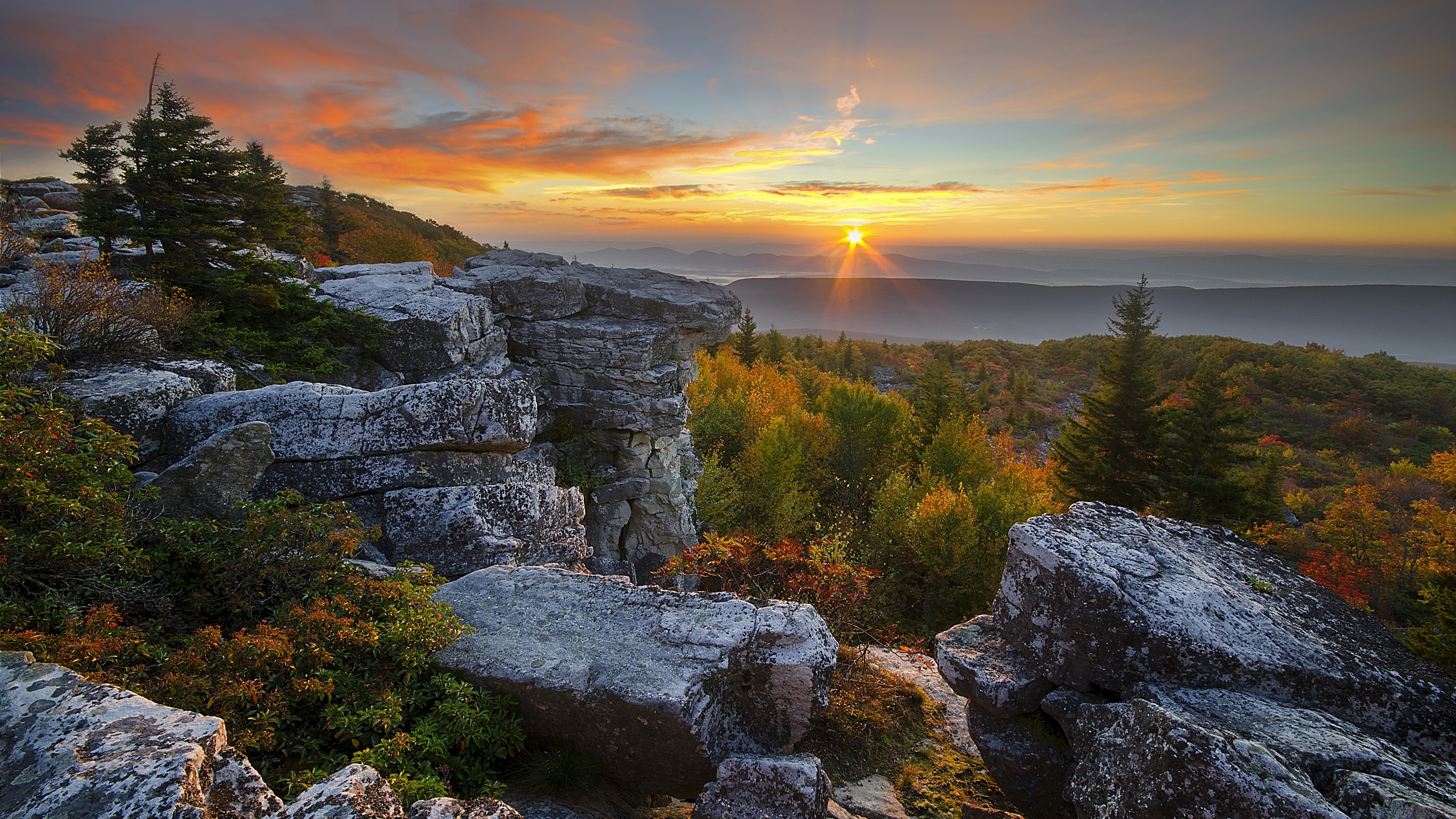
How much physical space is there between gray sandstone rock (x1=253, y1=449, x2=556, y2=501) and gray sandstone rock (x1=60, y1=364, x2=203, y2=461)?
1.29m

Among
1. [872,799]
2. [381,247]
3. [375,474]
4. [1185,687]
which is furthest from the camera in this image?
[381,247]

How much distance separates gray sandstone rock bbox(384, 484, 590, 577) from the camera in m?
8.91

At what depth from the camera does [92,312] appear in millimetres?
9547

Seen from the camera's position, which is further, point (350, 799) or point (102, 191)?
point (102, 191)

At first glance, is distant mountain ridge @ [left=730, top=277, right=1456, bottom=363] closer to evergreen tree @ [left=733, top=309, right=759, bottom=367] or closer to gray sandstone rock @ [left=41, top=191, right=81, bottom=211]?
evergreen tree @ [left=733, top=309, right=759, bottom=367]

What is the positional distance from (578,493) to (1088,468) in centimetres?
2166

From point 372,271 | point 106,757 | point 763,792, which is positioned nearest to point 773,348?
point 372,271

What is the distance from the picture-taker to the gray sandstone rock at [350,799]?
3.75m

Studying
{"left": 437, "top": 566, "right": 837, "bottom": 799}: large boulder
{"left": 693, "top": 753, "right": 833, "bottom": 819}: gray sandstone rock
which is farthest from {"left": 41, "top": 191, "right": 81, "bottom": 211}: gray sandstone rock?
{"left": 693, "top": 753, "right": 833, "bottom": 819}: gray sandstone rock

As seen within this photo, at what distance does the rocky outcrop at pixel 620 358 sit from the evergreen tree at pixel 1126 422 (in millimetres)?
15729

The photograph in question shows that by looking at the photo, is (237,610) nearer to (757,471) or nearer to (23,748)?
(23,748)

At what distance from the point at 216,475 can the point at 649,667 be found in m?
6.49

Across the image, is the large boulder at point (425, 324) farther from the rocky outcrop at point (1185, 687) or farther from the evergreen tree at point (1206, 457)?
the evergreen tree at point (1206, 457)

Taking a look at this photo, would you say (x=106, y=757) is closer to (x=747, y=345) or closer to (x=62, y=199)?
(x=62, y=199)
